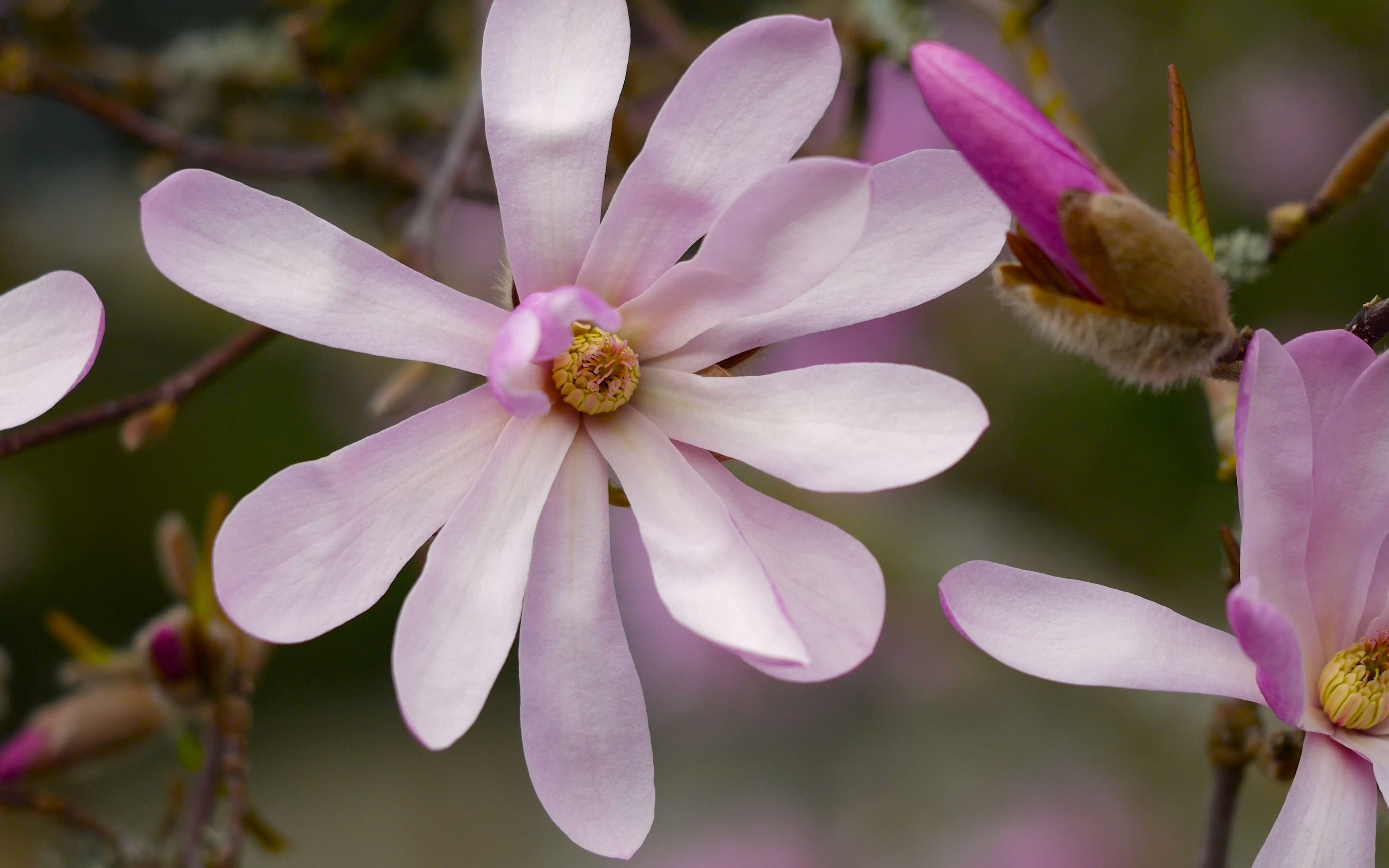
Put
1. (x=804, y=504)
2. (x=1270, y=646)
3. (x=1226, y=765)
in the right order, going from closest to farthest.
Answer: (x=1270, y=646) < (x=1226, y=765) < (x=804, y=504)

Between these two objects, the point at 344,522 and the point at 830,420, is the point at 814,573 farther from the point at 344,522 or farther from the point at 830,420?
the point at 344,522

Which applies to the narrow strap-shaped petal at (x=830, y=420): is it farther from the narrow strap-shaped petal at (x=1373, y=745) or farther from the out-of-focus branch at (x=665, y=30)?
the out-of-focus branch at (x=665, y=30)

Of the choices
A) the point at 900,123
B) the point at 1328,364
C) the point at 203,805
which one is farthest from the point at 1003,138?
the point at 900,123

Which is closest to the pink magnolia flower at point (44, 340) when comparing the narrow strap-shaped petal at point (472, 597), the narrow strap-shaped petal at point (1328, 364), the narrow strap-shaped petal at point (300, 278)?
the narrow strap-shaped petal at point (300, 278)

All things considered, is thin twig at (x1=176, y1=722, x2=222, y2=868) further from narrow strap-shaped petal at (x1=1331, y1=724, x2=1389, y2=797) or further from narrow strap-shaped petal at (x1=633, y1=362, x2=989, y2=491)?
narrow strap-shaped petal at (x1=1331, y1=724, x2=1389, y2=797)

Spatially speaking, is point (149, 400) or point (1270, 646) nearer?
point (1270, 646)

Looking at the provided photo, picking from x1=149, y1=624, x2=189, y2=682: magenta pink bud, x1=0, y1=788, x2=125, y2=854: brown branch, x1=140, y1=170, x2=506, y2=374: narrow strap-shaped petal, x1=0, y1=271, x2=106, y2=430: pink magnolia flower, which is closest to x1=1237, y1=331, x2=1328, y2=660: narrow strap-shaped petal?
x1=140, y1=170, x2=506, y2=374: narrow strap-shaped petal
